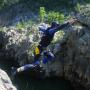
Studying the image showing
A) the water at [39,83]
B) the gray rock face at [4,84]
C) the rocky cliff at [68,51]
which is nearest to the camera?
the gray rock face at [4,84]

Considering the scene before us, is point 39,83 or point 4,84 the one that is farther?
point 39,83

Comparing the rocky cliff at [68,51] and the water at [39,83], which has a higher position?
the rocky cliff at [68,51]

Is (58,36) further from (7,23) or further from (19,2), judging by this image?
(19,2)

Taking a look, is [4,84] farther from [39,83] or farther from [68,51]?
[68,51]

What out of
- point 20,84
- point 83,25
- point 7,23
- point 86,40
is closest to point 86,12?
point 83,25

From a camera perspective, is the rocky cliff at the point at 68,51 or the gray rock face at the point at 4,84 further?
the rocky cliff at the point at 68,51

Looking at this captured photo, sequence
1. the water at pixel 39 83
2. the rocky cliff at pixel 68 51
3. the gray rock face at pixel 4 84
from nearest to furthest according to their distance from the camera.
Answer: the gray rock face at pixel 4 84, the rocky cliff at pixel 68 51, the water at pixel 39 83

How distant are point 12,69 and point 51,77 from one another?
6.14 m

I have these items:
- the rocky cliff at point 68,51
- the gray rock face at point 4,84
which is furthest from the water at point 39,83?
the gray rock face at point 4,84

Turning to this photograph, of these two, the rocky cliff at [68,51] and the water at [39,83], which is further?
the water at [39,83]

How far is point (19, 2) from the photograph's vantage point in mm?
81188

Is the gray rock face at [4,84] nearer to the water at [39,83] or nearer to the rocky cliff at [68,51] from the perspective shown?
the water at [39,83]

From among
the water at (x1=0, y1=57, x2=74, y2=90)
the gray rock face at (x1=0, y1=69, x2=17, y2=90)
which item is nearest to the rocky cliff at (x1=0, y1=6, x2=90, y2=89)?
the water at (x1=0, y1=57, x2=74, y2=90)

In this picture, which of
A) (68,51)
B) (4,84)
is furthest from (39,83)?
(4,84)
